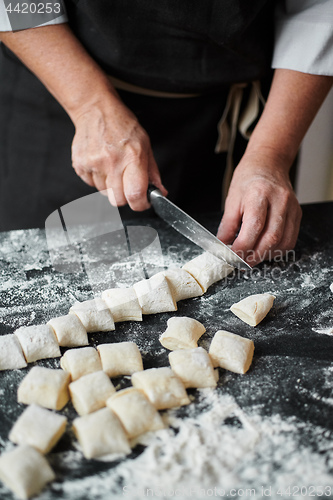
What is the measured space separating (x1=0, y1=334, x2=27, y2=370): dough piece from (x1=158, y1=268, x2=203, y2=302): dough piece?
46 cm

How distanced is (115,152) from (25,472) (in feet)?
3.17

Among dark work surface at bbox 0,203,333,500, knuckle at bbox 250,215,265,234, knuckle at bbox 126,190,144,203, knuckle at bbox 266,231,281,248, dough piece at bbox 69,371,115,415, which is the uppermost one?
knuckle at bbox 126,190,144,203

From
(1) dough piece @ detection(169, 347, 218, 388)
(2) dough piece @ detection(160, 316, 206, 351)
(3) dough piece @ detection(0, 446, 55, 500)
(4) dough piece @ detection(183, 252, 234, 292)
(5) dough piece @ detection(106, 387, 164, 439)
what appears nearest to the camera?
(3) dough piece @ detection(0, 446, 55, 500)

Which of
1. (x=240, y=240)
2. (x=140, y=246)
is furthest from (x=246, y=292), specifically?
(x=140, y=246)

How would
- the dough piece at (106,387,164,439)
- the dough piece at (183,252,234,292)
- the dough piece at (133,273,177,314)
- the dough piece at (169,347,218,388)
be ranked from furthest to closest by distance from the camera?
the dough piece at (183,252,234,292), the dough piece at (133,273,177,314), the dough piece at (169,347,218,388), the dough piece at (106,387,164,439)

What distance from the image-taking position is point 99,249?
1612mm

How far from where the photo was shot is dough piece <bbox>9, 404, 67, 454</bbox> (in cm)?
93

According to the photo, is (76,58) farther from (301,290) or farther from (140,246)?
(301,290)

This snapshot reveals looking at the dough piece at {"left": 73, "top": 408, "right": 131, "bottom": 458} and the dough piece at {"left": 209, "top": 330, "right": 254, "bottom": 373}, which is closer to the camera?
the dough piece at {"left": 73, "top": 408, "right": 131, "bottom": 458}

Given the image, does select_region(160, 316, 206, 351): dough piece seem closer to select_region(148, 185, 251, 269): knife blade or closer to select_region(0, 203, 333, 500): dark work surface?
select_region(0, 203, 333, 500): dark work surface

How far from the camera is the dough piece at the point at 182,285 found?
4.55 ft

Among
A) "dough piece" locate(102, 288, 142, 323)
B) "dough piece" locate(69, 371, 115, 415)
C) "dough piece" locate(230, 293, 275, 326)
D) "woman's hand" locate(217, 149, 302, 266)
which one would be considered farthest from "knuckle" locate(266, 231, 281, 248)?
"dough piece" locate(69, 371, 115, 415)

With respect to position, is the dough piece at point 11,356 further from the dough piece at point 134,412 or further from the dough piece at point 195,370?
the dough piece at point 195,370

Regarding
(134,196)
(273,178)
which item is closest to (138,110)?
Answer: (134,196)
